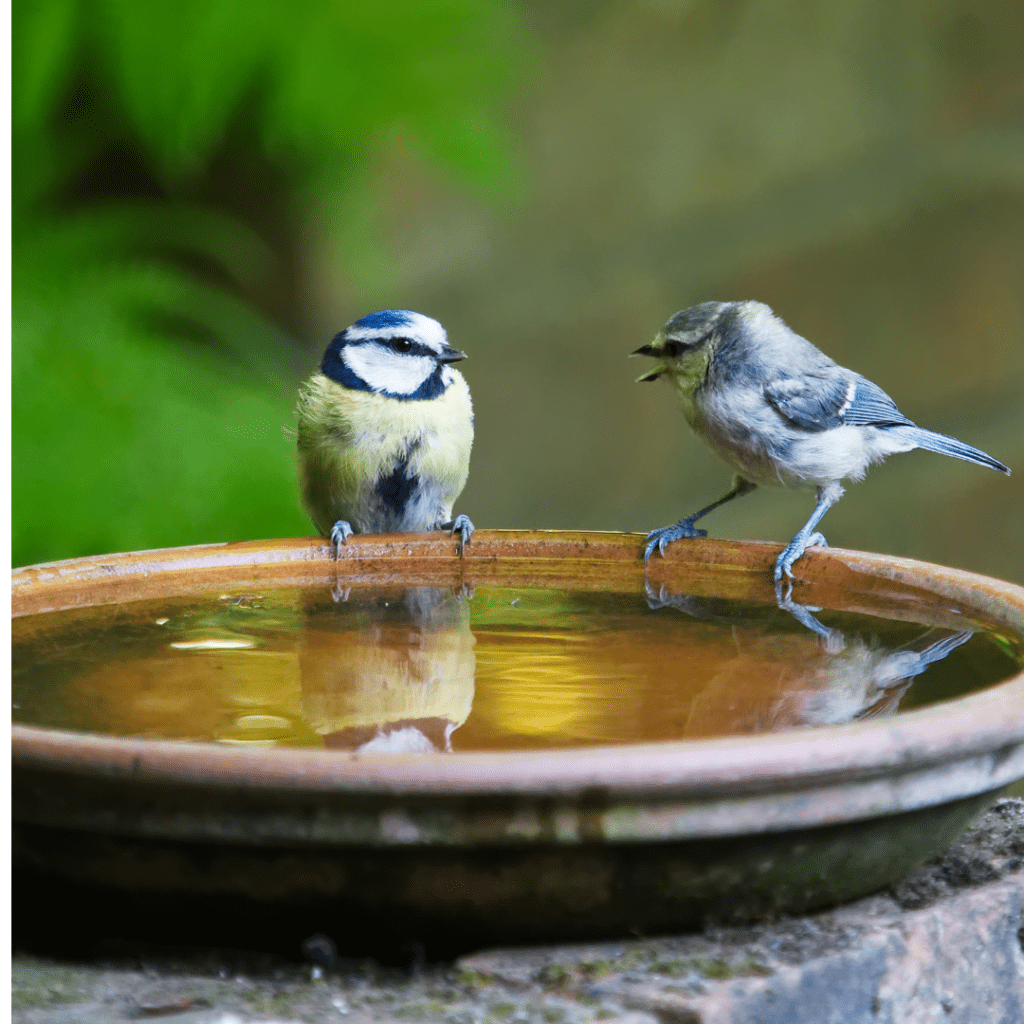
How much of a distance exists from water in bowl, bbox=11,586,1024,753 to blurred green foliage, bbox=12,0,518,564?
1575 mm

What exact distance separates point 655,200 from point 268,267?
1.32 m

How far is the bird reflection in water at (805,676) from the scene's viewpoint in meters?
1.19

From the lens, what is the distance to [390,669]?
1.42 meters

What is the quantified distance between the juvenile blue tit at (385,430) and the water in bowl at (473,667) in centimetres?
62

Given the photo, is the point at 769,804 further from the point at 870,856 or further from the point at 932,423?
the point at 932,423

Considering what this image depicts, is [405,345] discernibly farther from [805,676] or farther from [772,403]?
[805,676]

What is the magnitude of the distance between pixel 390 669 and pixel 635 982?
52 centimetres

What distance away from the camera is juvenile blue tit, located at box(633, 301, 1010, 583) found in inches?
88.4

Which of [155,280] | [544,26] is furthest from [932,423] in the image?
[155,280]

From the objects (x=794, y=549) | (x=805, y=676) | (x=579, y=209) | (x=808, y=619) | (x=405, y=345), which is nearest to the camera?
(x=805, y=676)

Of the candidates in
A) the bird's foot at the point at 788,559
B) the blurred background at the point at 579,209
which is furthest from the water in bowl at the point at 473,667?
the blurred background at the point at 579,209

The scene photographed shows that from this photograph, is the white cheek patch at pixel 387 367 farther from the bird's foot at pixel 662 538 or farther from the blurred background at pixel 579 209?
the blurred background at pixel 579 209

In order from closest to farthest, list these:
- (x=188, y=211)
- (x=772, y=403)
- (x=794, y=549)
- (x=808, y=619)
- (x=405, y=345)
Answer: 1. (x=808, y=619)
2. (x=794, y=549)
3. (x=772, y=403)
4. (x=405, y=345)
5. (x=188, y=211)

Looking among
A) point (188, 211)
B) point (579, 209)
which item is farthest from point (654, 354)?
point (579, 209)
